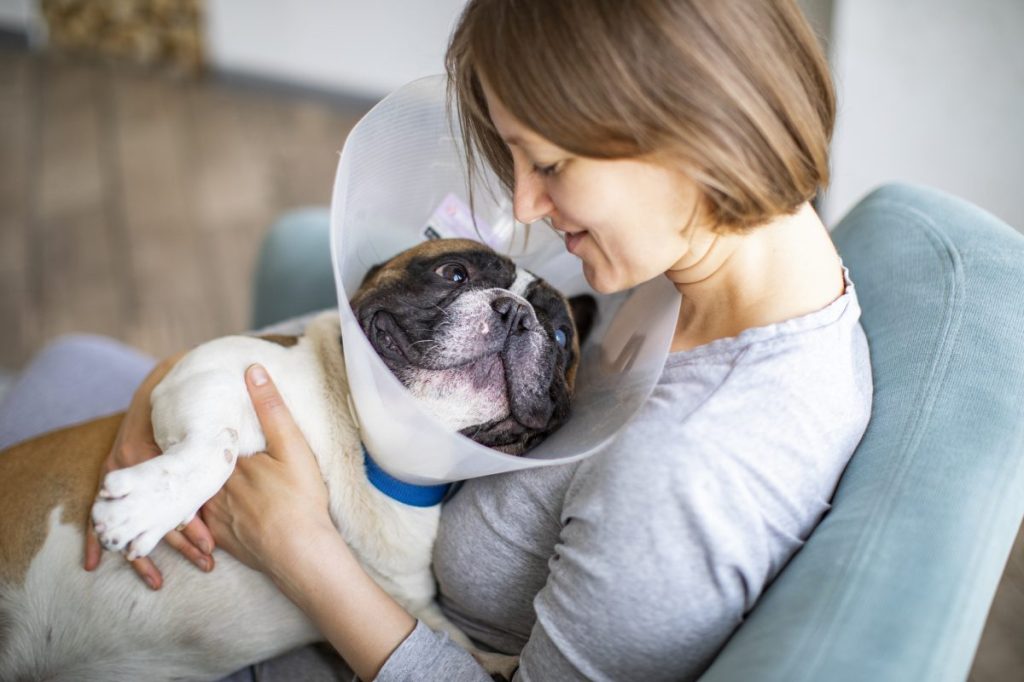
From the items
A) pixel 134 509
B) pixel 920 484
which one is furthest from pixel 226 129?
pixel 920 484

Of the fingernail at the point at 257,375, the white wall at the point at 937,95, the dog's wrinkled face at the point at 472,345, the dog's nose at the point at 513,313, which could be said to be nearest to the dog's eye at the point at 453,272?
the dog's wrinkled face at the point at 472,345

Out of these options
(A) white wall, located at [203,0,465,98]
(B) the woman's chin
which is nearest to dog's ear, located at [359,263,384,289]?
(B) the woman's chin

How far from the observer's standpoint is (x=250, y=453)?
156 cm

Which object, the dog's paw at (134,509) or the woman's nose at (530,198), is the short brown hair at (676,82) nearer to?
the woman's nose at (530,198)

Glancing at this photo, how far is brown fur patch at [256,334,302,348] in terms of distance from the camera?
5.60ft

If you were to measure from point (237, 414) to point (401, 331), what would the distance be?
1.07 feet

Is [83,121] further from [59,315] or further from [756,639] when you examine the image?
[756,639]

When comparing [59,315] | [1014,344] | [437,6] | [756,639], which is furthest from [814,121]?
[437,6]

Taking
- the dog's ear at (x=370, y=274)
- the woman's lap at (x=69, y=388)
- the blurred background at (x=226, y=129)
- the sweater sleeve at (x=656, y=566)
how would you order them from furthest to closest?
the blurred background at (x=226, y=129) < the woman's lap at (x=69, y=388) < the dog's ear at (x=370, y=274) < the sweater sleeve at (x=656, y=566)

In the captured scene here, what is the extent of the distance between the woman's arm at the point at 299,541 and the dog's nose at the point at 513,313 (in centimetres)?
43

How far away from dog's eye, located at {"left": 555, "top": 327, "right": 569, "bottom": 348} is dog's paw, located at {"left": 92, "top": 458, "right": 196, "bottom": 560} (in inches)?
29.8

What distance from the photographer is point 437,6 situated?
177 inches

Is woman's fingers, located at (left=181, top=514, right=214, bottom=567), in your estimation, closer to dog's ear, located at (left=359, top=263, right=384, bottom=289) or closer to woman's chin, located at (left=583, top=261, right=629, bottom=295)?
dog's ear, located at (left=359, top=263, right=384, bottom=289)

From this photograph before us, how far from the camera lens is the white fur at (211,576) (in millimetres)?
1513
